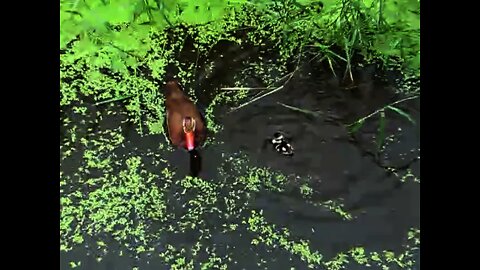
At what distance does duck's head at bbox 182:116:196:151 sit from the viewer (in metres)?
1.28

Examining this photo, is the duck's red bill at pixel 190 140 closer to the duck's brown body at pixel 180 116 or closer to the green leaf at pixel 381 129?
the duck's brown body at pixel 180 116

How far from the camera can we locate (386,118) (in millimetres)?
1303

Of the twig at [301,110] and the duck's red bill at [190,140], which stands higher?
the twig at [301,110]

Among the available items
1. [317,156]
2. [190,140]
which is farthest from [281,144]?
[190,140]

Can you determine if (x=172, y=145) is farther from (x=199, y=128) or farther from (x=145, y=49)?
(x=145, y=49)

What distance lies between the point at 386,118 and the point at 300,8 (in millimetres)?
324

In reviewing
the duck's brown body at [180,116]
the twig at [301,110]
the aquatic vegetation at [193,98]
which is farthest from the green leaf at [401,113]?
the duck's brown body at [180,116]

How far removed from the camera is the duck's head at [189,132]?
1.28 metres

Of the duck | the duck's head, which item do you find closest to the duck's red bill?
the duck's head

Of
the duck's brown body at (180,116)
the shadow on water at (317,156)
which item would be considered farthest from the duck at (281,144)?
the duck's brown body at (180,116)

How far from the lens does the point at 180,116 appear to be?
51.1 inches

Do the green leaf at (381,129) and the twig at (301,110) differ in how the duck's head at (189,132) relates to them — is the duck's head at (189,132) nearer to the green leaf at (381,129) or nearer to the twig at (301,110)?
the twig at (301,110)

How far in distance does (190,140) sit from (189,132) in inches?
0.7
